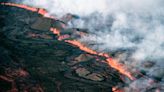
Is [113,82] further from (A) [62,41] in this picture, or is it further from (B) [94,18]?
(B) [94,18]

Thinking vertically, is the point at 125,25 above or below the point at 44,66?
above

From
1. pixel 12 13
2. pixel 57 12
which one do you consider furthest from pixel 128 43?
pixel 12 13

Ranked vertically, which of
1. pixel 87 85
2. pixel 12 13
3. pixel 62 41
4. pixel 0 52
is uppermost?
pixel 12 13

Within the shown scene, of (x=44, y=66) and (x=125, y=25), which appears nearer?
(x=44, y=66)

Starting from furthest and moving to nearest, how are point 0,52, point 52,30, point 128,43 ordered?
point 52,30 → point 128,43 → point 0,52

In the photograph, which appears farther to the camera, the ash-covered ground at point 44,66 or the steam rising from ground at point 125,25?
the steam rising from ground at point 125,25
